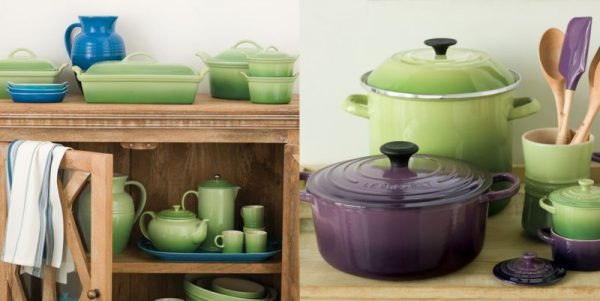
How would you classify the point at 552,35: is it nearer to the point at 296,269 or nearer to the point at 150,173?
the point at 296,269

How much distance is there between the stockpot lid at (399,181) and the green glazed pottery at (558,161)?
0.26 ft

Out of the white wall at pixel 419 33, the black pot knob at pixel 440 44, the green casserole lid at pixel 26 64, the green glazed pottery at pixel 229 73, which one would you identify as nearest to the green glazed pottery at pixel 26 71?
the green casserole lid at pixel 26 64

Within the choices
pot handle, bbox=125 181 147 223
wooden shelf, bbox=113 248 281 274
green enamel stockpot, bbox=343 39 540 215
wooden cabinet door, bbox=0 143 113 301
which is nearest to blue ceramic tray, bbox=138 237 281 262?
wooden shelf, bbox=113 248 281 274

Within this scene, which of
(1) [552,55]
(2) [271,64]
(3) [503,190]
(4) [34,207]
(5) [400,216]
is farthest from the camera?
(2) [271,64]

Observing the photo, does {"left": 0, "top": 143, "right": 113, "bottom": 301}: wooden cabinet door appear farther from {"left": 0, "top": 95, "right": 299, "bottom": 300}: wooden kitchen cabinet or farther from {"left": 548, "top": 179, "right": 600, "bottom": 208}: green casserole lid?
{"left": 548, "top": 179, "right": 600, "bottom": 208}: green casserole lid

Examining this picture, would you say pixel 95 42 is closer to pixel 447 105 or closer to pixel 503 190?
pixel 447 105

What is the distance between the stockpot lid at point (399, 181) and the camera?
1.19 m

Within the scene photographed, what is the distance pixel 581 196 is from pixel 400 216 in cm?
23

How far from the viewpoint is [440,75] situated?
138 centimetres

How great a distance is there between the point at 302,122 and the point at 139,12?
1304mm

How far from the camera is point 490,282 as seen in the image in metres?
1.20

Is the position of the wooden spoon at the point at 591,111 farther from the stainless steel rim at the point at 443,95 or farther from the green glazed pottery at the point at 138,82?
the green glazed pottery at the point at 138,82

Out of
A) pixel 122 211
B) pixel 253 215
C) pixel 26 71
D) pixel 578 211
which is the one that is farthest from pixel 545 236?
pixel 26 71

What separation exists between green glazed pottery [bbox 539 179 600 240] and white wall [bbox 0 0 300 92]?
5.29ft
